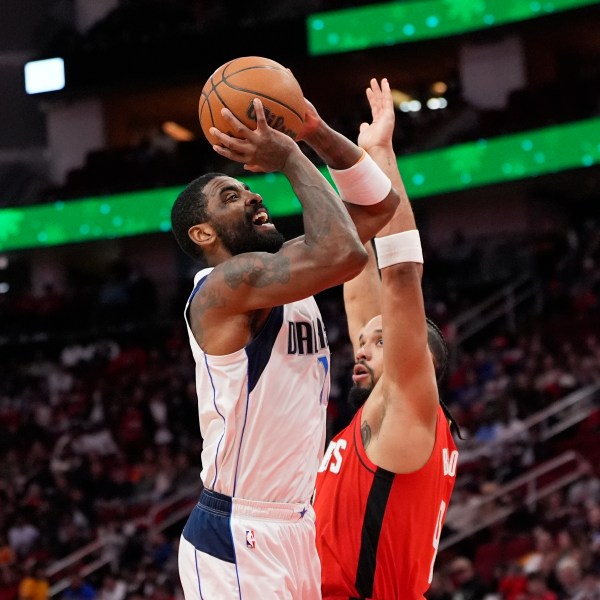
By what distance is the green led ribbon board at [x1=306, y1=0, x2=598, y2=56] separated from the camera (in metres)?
19.4

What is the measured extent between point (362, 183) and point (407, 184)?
1562cm

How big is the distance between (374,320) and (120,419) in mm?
13272

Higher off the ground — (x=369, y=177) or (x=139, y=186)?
(x=139, y=186)

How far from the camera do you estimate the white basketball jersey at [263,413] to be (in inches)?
141

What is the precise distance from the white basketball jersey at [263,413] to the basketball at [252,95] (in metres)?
0.59

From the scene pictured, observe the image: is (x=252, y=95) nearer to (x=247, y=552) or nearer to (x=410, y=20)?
(x=247, y=552)

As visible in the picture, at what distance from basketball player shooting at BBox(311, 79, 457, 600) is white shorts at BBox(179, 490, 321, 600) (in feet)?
1.40

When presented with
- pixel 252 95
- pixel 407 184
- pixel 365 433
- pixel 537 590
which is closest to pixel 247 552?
pixel 365 433

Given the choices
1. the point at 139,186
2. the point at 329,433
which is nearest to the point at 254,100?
the point at 329,433

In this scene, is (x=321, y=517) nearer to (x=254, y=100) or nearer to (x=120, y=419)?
(x=254, y=100)

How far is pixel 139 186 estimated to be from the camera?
21.2m

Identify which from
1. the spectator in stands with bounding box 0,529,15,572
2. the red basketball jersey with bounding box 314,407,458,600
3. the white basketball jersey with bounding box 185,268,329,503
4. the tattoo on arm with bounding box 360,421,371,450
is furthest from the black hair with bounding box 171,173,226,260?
the spectator in stands with bounding box 0,529,15,572

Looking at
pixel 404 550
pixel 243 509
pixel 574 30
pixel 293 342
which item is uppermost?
pixel 574 30

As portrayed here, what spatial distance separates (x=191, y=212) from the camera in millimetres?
3762
